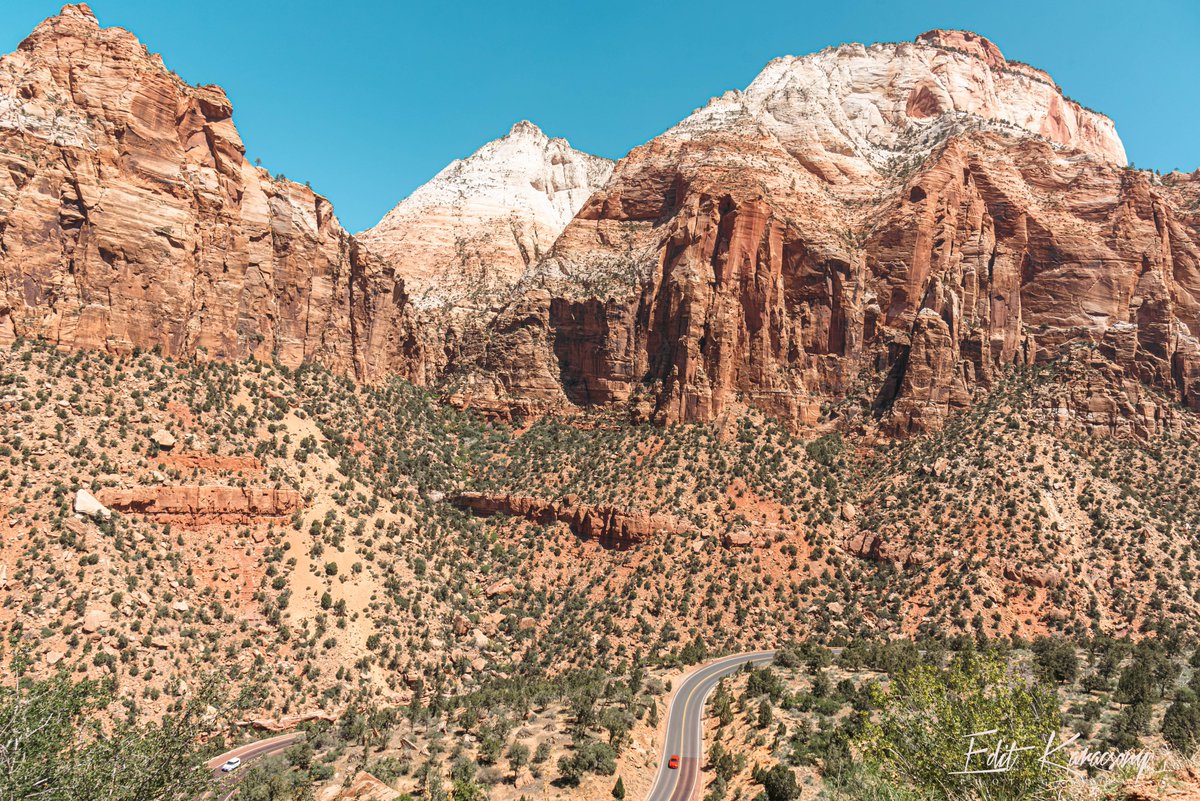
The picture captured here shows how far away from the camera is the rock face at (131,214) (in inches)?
1881

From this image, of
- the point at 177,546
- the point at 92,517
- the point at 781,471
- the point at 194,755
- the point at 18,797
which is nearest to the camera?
the point at 18,797

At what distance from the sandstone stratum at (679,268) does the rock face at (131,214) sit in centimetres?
16

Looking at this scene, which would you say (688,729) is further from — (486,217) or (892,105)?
(892,105)

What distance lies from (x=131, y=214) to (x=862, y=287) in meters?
68.3

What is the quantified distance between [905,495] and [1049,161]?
47.5 m

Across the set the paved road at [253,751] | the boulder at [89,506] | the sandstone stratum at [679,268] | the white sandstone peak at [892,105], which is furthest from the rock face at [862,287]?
the boulder at [89,506]

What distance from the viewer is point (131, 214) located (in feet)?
170

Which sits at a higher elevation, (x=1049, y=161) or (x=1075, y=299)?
(x=1049, y=161)

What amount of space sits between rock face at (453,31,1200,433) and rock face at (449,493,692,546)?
547 inches

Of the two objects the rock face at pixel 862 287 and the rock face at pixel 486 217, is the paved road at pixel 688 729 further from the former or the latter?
the rock face at pixel 486 217

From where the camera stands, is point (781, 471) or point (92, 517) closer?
point (92, 517)

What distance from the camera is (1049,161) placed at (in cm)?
7912

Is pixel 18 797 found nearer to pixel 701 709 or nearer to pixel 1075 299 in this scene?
pixel 701 709

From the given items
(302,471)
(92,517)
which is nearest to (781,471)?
(302,471)
